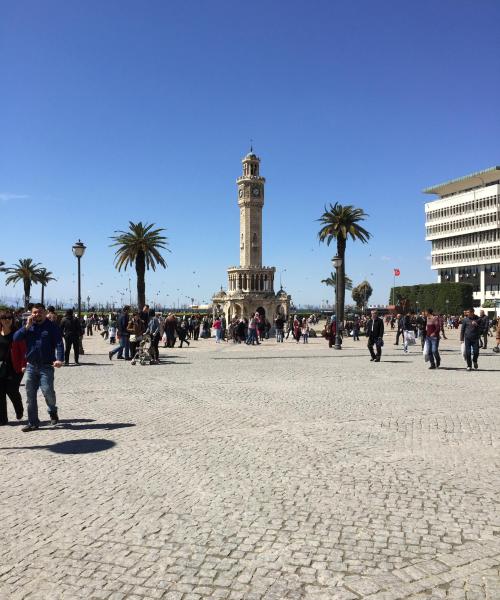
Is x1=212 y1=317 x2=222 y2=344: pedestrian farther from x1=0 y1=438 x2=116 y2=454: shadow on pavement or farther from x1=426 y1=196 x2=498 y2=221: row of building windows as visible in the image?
x1=426 y1=196 x2=498 y2=221: row of building windows

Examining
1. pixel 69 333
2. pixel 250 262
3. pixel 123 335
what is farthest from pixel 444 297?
pixel 69 333

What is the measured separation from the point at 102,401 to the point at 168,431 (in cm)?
310

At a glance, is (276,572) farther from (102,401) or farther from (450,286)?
(450,286)

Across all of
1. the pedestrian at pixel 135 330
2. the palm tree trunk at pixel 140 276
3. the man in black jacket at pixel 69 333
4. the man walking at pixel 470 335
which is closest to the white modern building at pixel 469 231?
the palm tree trunk at pixel 140 276

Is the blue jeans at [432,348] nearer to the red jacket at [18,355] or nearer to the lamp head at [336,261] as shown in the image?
the red jacket at [18,355]

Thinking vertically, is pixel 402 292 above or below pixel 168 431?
above

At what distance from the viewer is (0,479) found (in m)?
5.91

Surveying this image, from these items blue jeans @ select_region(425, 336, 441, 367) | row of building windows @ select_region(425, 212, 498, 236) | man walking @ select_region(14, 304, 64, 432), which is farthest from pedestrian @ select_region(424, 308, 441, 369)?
row of building windows @ select_region(425, 212, 498, 236)

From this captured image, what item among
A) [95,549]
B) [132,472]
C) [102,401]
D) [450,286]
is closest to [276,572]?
[95,549]

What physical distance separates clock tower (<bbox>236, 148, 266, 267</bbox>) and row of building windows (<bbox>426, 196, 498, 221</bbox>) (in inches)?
1264

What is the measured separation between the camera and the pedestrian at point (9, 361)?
852 cm

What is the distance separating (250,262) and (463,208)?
3542cm

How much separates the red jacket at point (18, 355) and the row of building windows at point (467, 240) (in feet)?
273

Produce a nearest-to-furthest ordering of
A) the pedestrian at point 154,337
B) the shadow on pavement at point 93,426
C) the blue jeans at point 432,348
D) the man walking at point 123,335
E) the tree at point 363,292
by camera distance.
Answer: the shadow on pavement at point 93,426
the blue jeans at point 432,348
the pedestrian at point 154,337
the man walking at point 123,335
the tree at point 363,292
